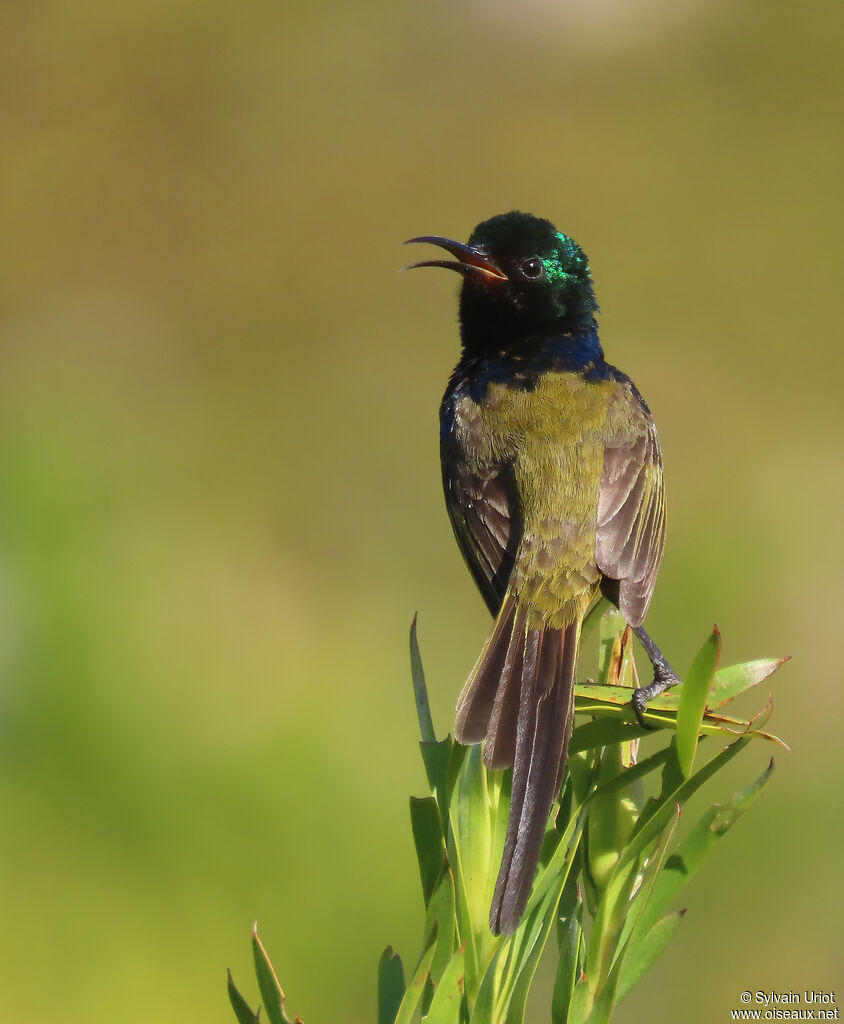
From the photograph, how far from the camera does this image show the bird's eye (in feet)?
11.5

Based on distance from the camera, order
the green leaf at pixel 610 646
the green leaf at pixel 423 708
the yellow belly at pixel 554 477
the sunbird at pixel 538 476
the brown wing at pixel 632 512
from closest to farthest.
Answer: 1. the green leaf at pixel 423 708
2. the green leaf at pixel 610 646
3. the sunbird at pixel 538 476
4. the yellow belly at pixel 554 477
5. the brown wing at pixel 632 512

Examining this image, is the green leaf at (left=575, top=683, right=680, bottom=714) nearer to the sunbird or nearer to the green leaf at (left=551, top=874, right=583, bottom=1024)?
the sunbird

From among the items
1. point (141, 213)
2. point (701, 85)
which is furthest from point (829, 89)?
point (141, 213)

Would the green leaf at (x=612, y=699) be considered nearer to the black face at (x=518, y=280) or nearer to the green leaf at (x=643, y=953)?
the green leaf at (x=643, y=953)

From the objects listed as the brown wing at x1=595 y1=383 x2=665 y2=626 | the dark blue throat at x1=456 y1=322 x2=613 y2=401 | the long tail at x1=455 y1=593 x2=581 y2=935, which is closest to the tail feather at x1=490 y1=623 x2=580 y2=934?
the long tail at x1=455 y1=593 x2=581 y2=935

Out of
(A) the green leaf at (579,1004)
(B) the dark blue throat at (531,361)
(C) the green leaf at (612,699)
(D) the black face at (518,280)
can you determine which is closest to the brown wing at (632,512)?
(B) the dark blue throat at (531,361)

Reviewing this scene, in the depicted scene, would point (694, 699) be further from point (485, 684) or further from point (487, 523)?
point (487, 523)

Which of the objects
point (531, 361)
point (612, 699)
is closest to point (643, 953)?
point (612, 699)

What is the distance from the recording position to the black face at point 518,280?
3496 mm

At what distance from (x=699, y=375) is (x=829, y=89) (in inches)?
131

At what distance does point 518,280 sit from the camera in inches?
139

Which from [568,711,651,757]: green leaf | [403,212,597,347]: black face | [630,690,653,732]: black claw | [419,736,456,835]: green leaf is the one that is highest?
[403,212,597,347]: black face

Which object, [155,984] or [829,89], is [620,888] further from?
[829,89]

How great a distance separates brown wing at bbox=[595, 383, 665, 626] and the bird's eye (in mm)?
458
